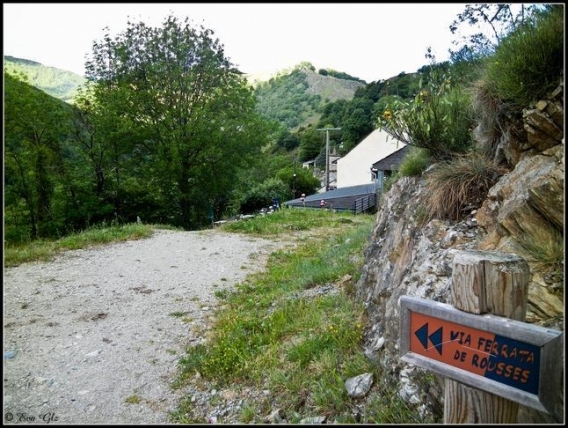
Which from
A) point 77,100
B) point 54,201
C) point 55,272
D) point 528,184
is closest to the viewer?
point 528,184

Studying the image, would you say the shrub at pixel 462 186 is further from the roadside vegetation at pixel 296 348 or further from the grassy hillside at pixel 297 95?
the grassy hillside at pixel 297 95

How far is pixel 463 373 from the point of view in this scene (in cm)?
122

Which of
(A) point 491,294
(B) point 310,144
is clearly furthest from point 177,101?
(B) point 310,144

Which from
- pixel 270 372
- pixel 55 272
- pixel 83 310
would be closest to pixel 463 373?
pixel 270 372

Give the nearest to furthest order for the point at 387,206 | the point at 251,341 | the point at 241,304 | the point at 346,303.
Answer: the point at 251,341
the point at 346,303
the point at 387,206
the point at 241,304

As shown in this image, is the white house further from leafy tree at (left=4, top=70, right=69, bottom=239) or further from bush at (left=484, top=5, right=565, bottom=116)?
bush at (left=484, top=5, right=565, bottom=116)

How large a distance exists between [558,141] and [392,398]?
2.41 metres

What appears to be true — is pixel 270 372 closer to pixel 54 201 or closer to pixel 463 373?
pixel 463 373

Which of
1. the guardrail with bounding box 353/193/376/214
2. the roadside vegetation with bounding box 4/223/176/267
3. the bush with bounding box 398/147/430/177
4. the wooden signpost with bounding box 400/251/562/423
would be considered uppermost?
the bush with bounding box 398/147/430/177

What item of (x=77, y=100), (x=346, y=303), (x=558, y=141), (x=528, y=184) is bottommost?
(x=346, y=303)

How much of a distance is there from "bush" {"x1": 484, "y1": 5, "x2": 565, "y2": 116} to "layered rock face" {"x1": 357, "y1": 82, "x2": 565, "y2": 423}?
0.19m

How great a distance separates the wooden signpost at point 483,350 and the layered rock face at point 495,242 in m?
0.39

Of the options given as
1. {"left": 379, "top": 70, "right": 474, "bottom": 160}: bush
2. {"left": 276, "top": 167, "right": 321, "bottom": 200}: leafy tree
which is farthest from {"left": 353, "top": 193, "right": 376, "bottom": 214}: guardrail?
{"left": 379, "top": 70, "right": 474, "bottom": 160}: bush

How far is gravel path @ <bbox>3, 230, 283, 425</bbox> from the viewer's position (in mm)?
3135
